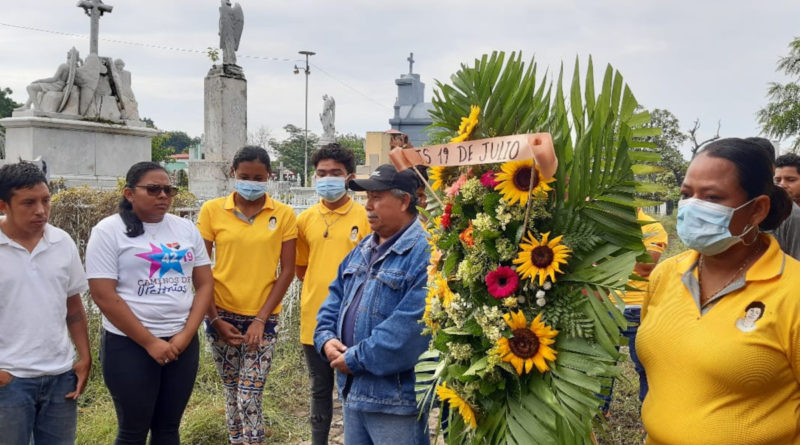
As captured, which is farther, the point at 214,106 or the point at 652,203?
the point at 214,106

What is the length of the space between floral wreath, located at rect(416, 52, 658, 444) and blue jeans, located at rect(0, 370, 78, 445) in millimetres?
2029

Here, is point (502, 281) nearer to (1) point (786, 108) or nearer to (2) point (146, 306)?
(2) point (146, 306)

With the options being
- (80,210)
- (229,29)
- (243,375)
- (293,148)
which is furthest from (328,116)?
(293,148)

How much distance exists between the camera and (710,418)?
1.83 meters

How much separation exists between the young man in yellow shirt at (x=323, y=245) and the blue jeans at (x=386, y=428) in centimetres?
101

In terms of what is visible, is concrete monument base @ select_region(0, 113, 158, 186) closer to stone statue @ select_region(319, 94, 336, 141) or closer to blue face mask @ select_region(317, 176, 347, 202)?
blue face mask @ select_region(317, 176, 347, 202)

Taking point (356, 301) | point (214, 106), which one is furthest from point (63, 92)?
point (356, 301)

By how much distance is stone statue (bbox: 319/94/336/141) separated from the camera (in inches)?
1065

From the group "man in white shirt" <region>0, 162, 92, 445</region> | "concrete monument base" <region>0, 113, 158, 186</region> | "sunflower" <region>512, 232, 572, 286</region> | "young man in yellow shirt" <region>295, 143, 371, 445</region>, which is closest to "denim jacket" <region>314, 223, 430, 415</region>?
"sunflower" <region>512, 232, 572, 286</region>

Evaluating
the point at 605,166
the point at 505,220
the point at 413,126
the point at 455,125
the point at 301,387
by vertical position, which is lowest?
the point at 301,387

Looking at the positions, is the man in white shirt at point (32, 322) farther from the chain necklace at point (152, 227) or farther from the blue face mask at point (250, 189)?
the blue face mask at point (250, 189)

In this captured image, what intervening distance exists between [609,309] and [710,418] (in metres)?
0.43

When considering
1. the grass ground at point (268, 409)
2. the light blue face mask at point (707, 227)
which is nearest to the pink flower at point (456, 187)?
the light blue face mask at point (707, 227)

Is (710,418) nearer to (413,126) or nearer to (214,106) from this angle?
(214,106)
